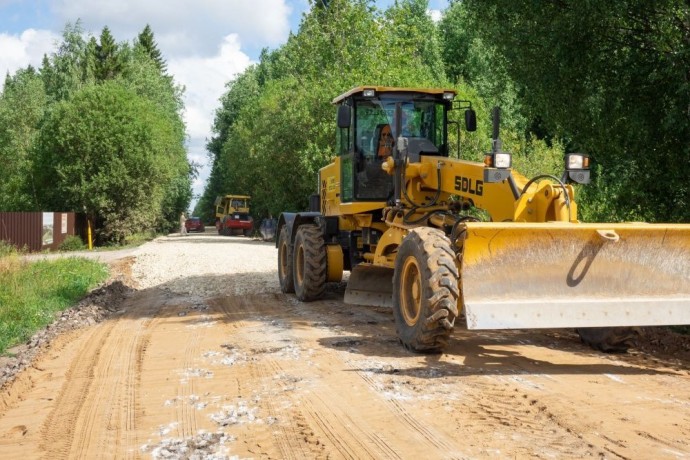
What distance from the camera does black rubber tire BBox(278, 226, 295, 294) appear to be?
1350cm

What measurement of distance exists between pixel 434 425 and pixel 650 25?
7727 mm

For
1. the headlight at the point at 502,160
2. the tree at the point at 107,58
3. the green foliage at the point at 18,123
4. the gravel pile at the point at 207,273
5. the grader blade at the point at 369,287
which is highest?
the tree at the point at 107,58

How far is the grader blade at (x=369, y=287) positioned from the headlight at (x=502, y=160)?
3.46m

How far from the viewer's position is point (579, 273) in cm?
719

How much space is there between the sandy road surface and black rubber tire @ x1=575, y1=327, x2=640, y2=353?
6.9 inches

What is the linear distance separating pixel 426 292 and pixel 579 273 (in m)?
1.43

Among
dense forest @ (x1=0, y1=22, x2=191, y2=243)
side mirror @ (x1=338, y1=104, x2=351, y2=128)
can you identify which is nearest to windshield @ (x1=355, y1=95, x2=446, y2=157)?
side mirror @ (x1=338, y1=104, x2=351, y2=128)

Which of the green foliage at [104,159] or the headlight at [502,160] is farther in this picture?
the green foliage at [104,159]

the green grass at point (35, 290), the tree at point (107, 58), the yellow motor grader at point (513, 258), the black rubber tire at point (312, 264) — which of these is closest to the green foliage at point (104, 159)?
the green grass at point (35, 290)

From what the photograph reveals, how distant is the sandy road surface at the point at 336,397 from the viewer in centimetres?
502

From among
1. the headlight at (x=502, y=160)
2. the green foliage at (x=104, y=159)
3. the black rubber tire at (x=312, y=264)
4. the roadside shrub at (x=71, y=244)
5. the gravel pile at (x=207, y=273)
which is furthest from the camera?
the green foliage at (x=104, y=159)

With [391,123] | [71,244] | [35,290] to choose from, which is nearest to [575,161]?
[391,123]

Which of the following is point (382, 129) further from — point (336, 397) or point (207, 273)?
point (207, 273)

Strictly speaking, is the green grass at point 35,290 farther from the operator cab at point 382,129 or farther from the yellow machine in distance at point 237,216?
the yellow machine in distance at point 237,216
